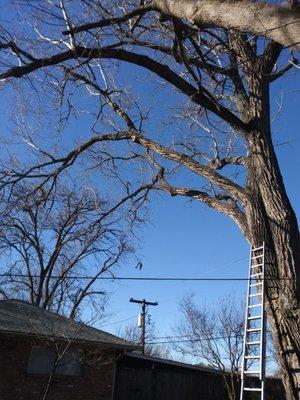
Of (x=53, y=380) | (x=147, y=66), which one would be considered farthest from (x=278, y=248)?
(x=53, y=380)

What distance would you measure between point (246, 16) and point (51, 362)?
1322 cm

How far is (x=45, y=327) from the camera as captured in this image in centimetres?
1648

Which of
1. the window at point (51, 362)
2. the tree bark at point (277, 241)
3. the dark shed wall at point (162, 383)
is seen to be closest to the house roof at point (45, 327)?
the window at point (51, 362)

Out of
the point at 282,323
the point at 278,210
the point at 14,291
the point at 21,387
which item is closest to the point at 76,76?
the point at 278,210

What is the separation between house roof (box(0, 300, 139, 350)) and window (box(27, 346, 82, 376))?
61 cm

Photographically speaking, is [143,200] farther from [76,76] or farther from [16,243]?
[16,243]

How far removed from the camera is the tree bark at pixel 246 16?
15.9ft

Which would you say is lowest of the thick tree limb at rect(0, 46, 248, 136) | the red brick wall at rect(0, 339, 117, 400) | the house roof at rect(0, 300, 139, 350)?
the red brick wall at rect(0, 339, 117, 400)

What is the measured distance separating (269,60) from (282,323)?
523cm

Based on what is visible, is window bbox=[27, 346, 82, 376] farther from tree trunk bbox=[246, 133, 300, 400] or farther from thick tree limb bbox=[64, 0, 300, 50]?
thick tree limb bbox=[64, 0, 300, 50]

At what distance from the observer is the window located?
1589cm

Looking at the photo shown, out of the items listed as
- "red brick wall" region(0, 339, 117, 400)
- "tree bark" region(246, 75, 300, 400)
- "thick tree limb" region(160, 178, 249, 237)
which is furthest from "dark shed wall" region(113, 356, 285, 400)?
"tree bark" region(246, 75, 300, 400)

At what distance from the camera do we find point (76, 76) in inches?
415

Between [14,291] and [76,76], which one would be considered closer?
[76,76]
